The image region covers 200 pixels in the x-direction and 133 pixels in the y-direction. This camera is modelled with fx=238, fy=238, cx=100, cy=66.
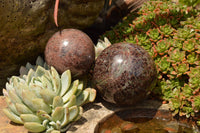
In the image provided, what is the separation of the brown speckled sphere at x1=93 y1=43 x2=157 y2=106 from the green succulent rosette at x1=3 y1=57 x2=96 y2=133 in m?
0.32

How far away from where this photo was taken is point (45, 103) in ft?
9.99

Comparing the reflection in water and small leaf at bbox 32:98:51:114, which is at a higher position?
small leaf at bbox 32:98:51:114

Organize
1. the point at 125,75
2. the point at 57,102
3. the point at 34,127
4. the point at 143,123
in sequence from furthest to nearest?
the point at 143,123, the point at 125,75, the point at 57,102, the point at 34,127

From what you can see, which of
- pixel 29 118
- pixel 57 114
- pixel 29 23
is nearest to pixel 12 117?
pixel 29 118

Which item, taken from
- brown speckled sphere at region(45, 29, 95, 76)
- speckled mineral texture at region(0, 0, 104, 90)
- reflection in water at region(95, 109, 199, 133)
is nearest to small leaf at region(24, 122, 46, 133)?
reflection in water at region(95, 109, 199, 133)

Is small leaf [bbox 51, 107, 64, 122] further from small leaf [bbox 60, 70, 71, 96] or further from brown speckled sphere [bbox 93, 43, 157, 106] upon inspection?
brown speckled sphere [bbox 93, 43, 157, 106]

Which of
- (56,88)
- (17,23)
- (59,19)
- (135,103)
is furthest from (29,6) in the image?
(135,103)

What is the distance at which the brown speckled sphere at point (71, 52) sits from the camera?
3.43m

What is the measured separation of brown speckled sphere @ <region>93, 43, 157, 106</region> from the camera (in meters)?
3.27

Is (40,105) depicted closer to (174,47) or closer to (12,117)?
(12,117)

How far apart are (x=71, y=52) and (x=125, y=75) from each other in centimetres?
84

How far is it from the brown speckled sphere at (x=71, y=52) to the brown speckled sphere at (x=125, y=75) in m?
0.21

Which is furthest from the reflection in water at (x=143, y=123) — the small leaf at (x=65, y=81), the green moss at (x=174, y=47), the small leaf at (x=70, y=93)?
the small leaf at (x=65, y=81)

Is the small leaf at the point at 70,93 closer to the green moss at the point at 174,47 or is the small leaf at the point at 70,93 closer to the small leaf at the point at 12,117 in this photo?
the small leaf at the point at 12,117
